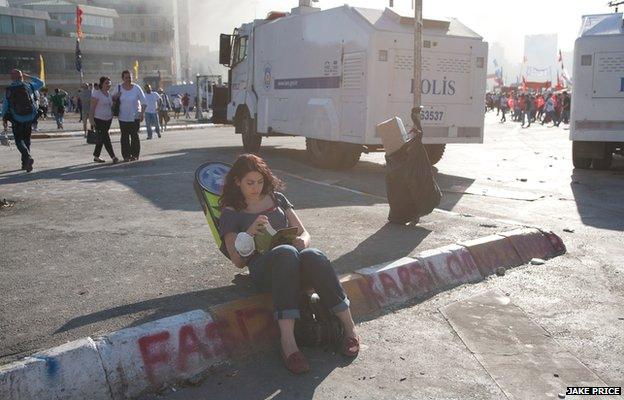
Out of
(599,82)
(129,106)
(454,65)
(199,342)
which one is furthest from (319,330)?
(599,82)

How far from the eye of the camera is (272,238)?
3.66 m

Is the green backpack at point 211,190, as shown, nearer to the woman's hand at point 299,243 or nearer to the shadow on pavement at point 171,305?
the shadow on pavement at point 171,305

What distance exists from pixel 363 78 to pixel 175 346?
25.1 feet

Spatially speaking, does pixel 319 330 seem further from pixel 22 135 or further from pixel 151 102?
pixel 151 102

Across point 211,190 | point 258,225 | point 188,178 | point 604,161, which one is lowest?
point 188,178

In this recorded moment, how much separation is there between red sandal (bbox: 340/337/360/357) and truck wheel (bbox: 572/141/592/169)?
10.2m

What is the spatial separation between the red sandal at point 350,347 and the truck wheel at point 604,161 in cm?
1035

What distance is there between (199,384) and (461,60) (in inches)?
370

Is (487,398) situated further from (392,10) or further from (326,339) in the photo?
(392,10)

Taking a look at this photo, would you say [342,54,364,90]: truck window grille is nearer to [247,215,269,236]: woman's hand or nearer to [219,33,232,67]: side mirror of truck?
[219,33,232,67]: side mirror of truck

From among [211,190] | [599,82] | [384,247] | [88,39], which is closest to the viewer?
[211,190]

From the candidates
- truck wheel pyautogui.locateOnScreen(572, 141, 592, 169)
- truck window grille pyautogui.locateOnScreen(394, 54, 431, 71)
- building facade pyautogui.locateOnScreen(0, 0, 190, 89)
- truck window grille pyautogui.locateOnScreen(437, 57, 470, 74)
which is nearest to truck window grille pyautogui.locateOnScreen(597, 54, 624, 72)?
truck wheel pyautogui.locateOnScreen(572, 141, 592, 169)

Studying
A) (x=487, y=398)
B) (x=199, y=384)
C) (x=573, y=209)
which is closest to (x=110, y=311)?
(x=199, y=384)
